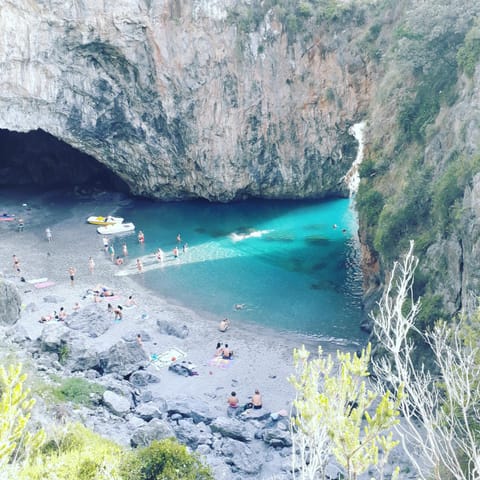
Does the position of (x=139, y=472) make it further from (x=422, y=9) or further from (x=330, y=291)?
(x=422, y=9)

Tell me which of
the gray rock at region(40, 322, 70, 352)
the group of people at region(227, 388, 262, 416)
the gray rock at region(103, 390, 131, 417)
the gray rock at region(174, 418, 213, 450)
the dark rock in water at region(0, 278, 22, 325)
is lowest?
the group of people at region(227, 388, 262, 416)

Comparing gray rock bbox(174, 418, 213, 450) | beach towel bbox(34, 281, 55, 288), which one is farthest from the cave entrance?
gray rock bbox(174, 418, 213, 450)

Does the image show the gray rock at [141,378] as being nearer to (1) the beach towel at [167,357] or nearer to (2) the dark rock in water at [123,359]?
(2) the dark rock in water at [123,359]

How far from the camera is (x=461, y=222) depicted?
17703 millimetres

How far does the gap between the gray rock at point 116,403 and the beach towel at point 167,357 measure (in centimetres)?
297

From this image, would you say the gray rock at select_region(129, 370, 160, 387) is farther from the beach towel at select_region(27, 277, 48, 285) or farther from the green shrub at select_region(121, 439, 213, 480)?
the beach towel at select_region(27, 277, 48, 285)

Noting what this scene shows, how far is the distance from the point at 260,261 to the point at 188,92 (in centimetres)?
1258

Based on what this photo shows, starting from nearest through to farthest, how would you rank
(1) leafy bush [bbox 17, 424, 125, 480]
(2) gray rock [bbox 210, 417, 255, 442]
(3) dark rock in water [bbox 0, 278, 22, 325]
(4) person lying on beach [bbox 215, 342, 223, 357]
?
(1) leafy bush [bbox 17, 424, 125, 480] < (2) gray rock [bbox 210, 417, 255, 442] < (3) dark rock in water [bbox 0, 278, 22, 325] < (4) person lying on beach [bbox 215, 342, 223, 357]

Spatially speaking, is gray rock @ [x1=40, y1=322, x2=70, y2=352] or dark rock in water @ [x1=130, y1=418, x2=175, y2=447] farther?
gray rock @ [x1=40, y1=322, x2=70, y2=352]

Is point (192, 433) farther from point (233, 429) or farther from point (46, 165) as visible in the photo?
point (46, 165)

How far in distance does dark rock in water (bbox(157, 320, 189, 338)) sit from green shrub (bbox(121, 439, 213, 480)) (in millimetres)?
11138

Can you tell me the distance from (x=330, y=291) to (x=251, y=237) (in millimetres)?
8457

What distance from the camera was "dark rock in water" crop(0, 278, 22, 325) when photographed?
20766 mm

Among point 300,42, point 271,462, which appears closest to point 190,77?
point 300,42
